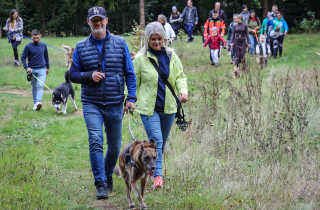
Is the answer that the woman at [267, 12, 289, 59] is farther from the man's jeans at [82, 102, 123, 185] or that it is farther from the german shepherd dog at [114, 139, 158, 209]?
the german shepherd dog at [114, 139, 158, 209]

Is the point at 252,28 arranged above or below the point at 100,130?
above

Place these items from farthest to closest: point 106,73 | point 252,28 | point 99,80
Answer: point 252,28 → point 106,73 → point 99,80

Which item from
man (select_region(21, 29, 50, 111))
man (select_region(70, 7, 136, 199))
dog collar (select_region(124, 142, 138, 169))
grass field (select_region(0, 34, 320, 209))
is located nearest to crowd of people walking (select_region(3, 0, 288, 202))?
man (select_region(70, 7, 136, 199))

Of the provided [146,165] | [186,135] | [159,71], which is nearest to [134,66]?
[159,71]

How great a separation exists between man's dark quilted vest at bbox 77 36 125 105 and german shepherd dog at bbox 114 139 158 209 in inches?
27.5

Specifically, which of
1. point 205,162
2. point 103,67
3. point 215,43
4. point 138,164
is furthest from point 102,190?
point 215,43

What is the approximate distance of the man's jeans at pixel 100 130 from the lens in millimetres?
4453

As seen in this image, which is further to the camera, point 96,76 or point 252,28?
point 252,28

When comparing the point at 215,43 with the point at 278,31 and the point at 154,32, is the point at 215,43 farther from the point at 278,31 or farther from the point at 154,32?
the point at 154,32

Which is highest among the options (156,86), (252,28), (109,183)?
(252,28)

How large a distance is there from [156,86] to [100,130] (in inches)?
36.7

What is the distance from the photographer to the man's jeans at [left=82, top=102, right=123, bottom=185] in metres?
4.45

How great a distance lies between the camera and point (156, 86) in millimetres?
4719

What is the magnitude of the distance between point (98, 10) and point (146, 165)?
201 centimetres
